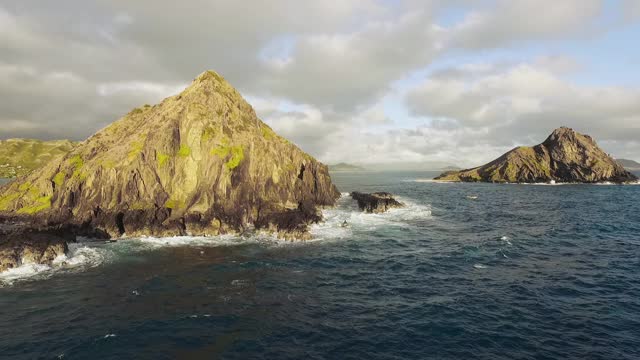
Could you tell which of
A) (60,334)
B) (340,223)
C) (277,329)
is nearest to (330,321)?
(277,329)

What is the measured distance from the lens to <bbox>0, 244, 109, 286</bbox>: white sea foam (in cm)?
3969

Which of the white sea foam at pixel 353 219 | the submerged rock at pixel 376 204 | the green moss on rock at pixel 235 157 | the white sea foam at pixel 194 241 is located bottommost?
the white sea foam at pixel 194 241

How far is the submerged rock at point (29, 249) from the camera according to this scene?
139ft

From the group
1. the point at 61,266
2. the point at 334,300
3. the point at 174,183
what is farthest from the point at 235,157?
the point at 334,300

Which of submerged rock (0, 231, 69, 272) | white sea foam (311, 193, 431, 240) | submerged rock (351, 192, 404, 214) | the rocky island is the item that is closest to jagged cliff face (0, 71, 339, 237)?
the rocky island

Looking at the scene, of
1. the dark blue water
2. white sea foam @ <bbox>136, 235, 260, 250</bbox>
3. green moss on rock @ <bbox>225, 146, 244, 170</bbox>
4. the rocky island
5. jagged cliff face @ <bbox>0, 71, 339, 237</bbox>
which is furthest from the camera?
green moss on rock @ <bbox>225, 146, 244, 170</bbox>

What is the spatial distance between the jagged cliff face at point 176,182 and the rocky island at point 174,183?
19 centimetres

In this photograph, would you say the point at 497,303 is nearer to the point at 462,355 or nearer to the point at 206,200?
the point at 462,355

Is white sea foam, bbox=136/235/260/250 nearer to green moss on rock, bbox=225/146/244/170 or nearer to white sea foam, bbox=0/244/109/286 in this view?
white sea foam, bbox=0/244/109/286

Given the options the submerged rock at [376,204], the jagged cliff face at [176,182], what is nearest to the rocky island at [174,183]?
the jagged cliff face at [176,182]

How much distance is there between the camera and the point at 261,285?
3731 centimetres

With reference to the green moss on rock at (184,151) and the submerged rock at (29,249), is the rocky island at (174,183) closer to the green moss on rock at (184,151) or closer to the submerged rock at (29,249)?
the green moss on rock at (184,151)

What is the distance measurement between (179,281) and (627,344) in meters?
39.0

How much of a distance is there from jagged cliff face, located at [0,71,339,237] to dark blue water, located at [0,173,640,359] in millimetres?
7607
